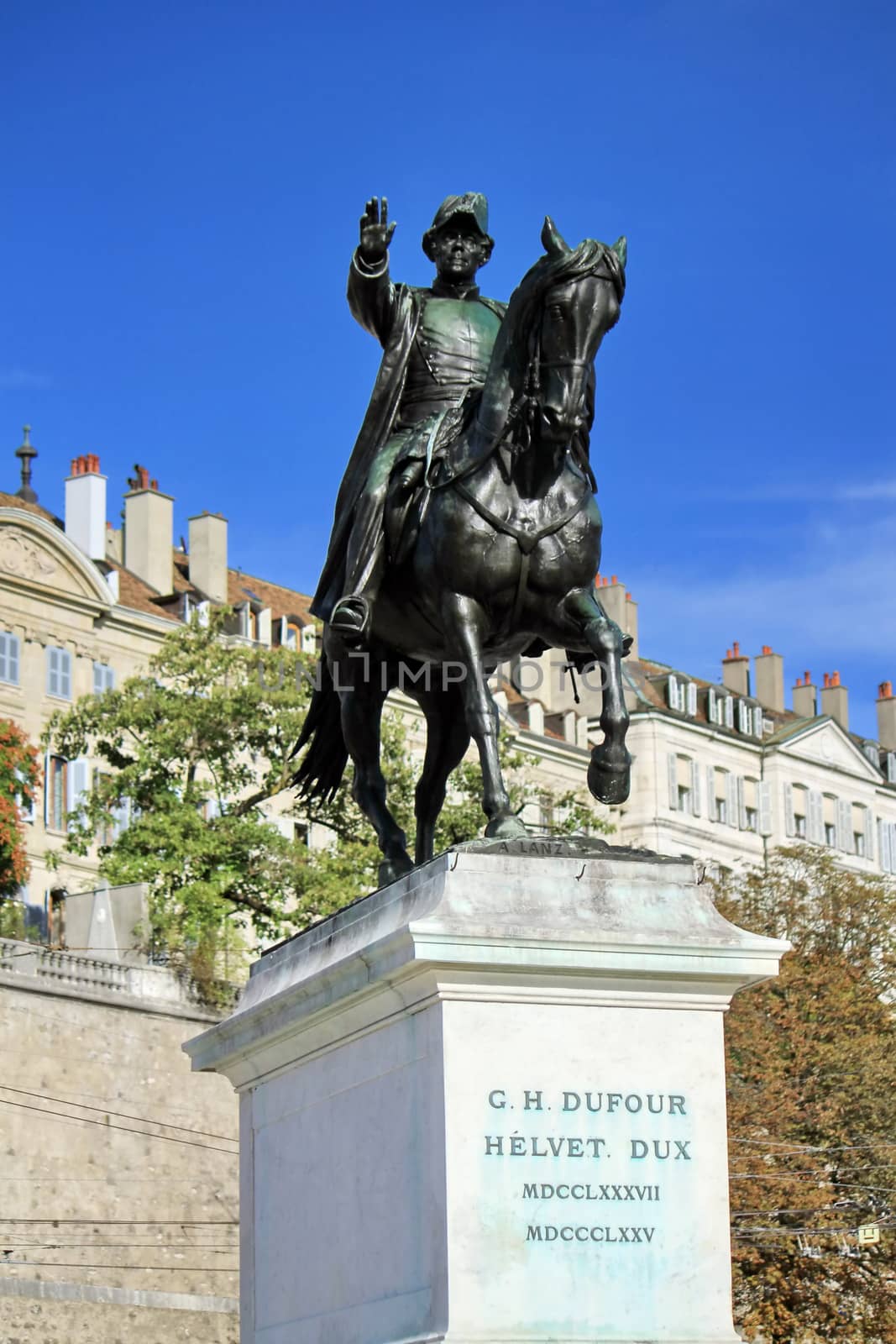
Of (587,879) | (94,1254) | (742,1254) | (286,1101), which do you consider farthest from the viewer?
(94,1254)

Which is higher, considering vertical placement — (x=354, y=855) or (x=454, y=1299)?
(x=354, y=855)

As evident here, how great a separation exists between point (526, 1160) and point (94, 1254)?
38023 millimetres

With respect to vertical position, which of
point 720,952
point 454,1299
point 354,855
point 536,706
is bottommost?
point 454,1299

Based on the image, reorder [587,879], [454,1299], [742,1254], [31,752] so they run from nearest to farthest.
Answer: [454,1299] < [587,879] < [742,1254] < [31,752]

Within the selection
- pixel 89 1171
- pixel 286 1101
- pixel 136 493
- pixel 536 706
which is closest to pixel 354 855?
pixel 89 1171

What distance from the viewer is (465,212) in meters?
14.1

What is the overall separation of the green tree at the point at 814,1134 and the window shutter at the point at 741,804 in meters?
→ 39.6

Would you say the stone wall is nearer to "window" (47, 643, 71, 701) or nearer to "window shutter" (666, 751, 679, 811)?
"window" (47, 643, 71, 701)

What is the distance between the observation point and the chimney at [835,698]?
103 m

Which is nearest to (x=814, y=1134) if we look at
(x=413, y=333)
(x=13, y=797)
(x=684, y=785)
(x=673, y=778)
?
(x=13, y=797)

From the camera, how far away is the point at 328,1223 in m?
12.5

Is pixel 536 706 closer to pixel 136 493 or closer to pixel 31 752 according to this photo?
pixel 136 493

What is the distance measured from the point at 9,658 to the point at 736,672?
1650 inches

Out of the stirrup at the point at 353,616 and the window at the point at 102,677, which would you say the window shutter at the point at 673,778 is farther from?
the stirrup at the point at 353,616
